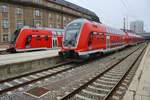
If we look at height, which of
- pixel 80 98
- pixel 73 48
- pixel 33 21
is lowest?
pixel 80 98

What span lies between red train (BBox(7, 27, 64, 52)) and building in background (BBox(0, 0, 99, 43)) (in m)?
18.4

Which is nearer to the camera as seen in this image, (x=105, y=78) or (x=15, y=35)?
(x=105, y=78)

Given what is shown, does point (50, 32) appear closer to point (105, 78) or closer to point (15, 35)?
point (15, 35)

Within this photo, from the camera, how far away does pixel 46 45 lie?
26703 mm

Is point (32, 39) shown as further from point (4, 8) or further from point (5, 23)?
point (4, 8)

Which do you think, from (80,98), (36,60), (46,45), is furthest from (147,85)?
(46,45)

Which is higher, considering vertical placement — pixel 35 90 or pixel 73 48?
pixel 73 48

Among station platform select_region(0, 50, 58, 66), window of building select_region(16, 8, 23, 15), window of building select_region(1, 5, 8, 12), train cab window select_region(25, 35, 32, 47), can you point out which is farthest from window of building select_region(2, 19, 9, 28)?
station platform select_region(0, 50, 58, 66)

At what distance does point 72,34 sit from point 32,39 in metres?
9.13

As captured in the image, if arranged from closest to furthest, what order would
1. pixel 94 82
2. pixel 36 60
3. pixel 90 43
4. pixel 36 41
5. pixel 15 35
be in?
pixel 94 82 < pixel 36 60 < pixel 90 43 < pixel 15 35 < pixel 36 41

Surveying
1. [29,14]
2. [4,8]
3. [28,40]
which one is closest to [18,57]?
[28,40]

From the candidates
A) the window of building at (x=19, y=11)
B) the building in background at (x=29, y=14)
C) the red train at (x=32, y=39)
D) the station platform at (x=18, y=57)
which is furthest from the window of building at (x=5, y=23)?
the station platform at (x=18, y=57)

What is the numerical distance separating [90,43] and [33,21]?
37.3 m

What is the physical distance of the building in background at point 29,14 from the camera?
4428 cm
